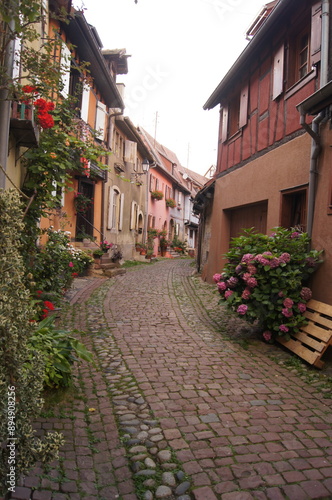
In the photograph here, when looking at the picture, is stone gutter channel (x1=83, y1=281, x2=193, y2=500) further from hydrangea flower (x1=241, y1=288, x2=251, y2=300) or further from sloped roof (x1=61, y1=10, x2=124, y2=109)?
sloped roof (x1=61, y1=10, x2=124, y2=109)

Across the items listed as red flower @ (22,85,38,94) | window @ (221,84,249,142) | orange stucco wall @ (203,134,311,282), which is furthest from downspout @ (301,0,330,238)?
window @ (221,84,249,142)

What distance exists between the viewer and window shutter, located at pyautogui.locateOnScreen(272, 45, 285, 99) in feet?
23.0

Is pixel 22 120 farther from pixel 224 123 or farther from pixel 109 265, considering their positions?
pixel 109 265

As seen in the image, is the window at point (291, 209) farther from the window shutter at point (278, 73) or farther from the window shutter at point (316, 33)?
the window shutter at point (316, 33)

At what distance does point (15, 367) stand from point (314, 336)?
11.7 ft

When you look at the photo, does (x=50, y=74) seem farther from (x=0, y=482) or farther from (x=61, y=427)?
(x=0, y=482)

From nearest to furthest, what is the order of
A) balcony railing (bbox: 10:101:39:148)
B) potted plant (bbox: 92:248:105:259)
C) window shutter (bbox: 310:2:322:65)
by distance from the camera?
balcony railing (bbox: 10:101:39:148) < window shutter (bbox: 310:2:322:65) < potted plant (bbox: 92:248:105:259)

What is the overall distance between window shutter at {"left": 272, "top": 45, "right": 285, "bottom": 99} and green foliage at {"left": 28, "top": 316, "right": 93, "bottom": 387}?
583 cm

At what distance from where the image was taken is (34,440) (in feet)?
6.82

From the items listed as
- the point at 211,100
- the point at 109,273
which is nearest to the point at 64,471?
the point at 109,273

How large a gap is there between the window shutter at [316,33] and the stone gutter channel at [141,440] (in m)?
5.05

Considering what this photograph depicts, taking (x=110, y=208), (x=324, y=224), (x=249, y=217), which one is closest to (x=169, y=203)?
(x=110, y=208)

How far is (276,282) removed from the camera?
4.90 meters

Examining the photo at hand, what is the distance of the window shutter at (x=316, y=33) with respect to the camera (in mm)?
5703
